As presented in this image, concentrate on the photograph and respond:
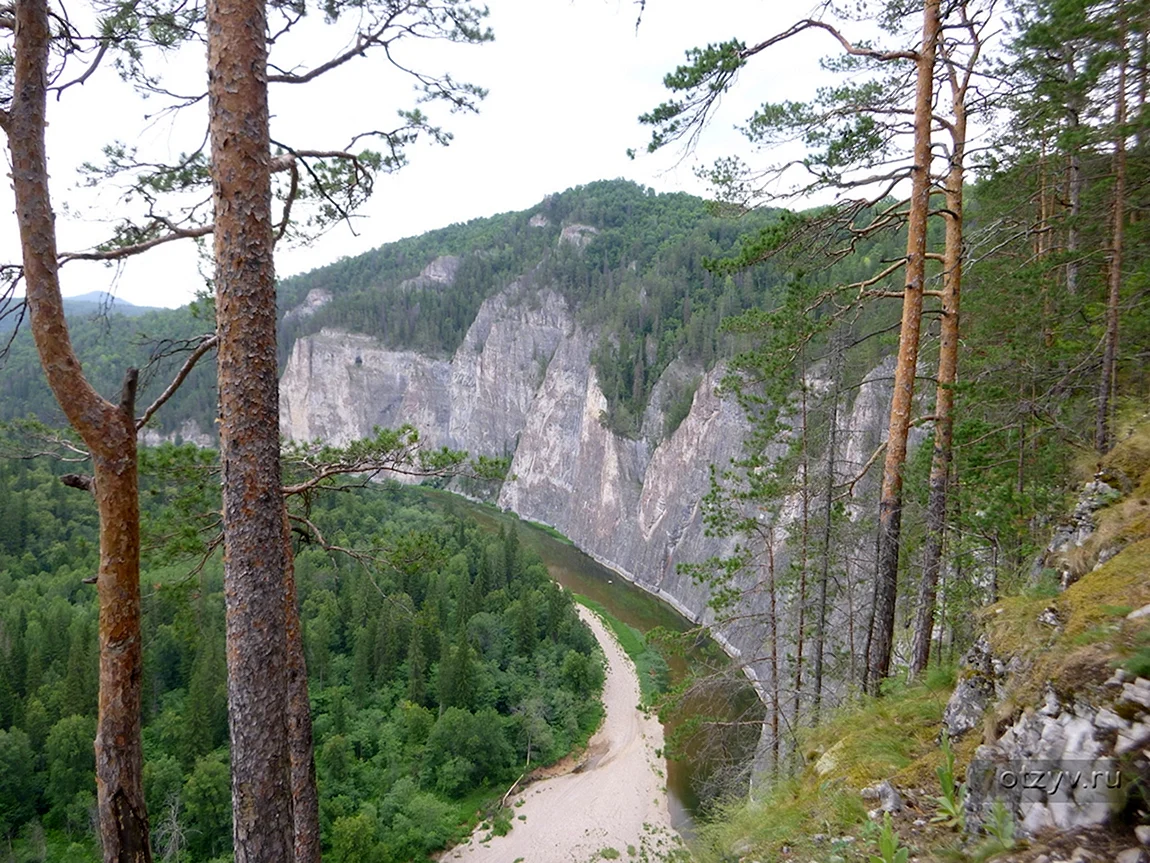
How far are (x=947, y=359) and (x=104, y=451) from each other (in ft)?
20.1

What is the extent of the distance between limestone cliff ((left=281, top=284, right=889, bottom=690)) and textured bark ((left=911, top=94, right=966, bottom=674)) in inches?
365

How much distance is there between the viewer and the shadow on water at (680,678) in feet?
33.8

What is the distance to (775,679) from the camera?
8453 millimetres

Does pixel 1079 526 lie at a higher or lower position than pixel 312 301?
lower

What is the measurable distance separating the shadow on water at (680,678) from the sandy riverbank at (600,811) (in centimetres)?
60

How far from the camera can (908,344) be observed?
5.09 m

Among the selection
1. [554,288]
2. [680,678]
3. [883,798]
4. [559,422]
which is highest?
[554,288]

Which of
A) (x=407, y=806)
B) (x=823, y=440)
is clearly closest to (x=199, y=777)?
(x=407, y=806)

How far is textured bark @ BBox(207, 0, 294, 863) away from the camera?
2.74 meters

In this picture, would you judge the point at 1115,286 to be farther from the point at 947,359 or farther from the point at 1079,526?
the point at 1079,526

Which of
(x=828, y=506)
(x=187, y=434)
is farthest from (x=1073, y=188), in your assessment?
(x=187, y=434)

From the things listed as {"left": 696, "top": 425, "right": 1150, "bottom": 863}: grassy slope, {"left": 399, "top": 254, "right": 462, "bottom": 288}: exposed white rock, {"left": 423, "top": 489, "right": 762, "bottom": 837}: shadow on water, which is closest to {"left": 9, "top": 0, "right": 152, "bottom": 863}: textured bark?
{"left": 696, "top": 425, "right": 1150, "bottom": 863}: grassy slope

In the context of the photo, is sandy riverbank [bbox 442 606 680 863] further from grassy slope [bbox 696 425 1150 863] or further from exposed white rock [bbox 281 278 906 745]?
grassy slope [bbox 696 425 1150 863]

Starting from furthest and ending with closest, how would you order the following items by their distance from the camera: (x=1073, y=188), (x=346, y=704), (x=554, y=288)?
1. (x=554, y=288)
2. (x=346, y=704)
3. (x=1073, y=188)
